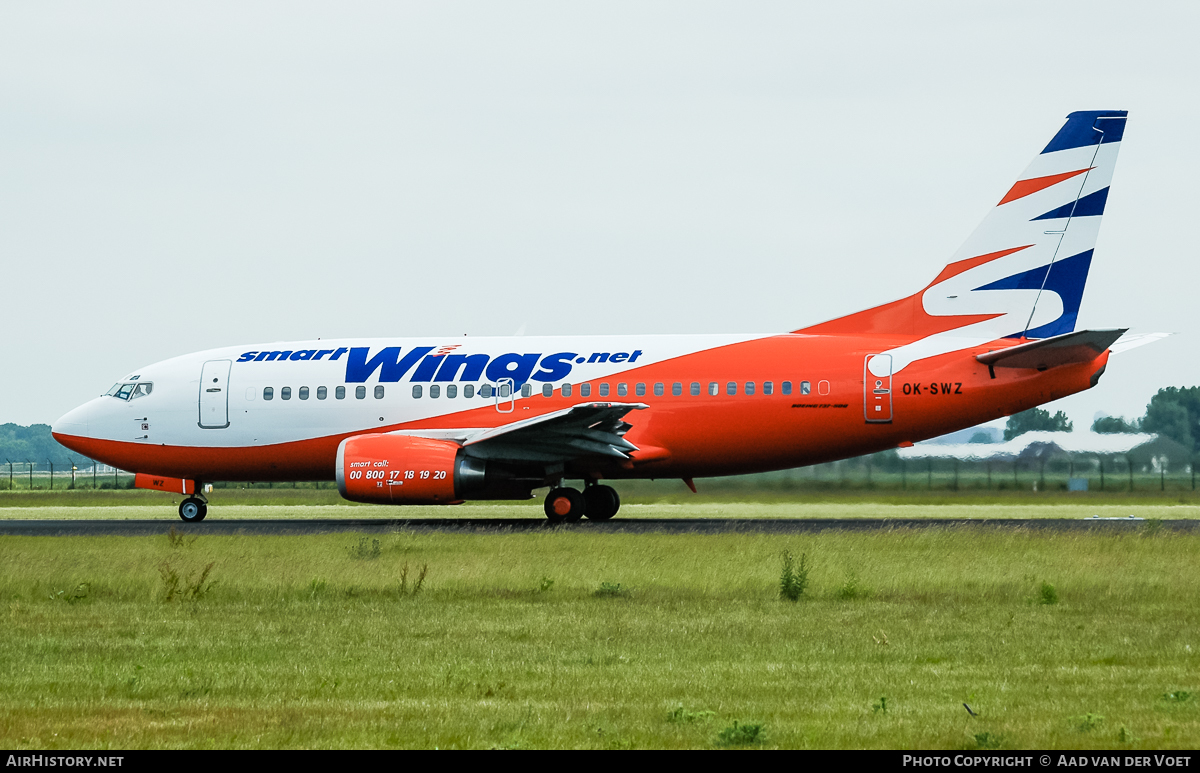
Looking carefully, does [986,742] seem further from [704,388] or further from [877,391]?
[704,388]

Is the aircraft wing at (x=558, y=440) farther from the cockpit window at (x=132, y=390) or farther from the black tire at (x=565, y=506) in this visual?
the cockpit window at (x=132, y=390)

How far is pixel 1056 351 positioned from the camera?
22.2 metres

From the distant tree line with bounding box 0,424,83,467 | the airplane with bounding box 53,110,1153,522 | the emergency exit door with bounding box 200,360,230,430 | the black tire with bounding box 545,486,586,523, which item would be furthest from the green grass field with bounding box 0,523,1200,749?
the distant tree line with bounding box 0,424,83,467

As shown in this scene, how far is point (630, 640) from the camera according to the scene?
10117 millimetres

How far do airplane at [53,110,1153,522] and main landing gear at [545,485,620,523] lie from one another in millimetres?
47

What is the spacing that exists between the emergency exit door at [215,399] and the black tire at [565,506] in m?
7.49

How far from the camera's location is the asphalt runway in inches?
840

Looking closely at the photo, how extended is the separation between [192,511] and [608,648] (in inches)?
749

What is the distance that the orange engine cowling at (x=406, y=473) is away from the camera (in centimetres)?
2302

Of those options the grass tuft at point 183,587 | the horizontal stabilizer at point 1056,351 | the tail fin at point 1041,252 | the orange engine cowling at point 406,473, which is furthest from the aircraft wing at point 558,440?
the grass tuft at point 183,587

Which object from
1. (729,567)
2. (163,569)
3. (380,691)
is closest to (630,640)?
(380,691)

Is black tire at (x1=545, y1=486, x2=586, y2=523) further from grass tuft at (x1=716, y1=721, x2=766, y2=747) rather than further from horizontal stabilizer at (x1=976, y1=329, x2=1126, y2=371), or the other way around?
grass tuft at (x1=716, y1=721, x2=766, y2=747)

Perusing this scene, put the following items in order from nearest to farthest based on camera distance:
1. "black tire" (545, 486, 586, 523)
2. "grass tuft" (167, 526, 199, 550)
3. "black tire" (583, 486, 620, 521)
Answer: "grass tuft" (167, 526, 199, 550)
"black tire" (545, 486, 586, 523)
"black tire" (583, 486, 620, 521)

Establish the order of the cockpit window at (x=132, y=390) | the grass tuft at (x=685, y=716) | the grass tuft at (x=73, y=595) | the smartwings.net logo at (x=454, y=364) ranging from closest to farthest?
the grass tuft at (x=685, y=716)
the grass tuft at (x=73, y=595)
the smartwings.net logo at (x=454, y=364)
the cockpit window at (x=132, y=390)
